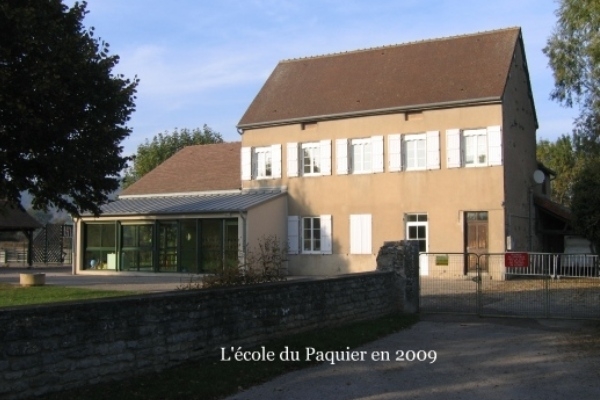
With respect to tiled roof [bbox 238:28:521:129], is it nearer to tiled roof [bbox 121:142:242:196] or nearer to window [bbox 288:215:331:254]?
tiled roof [bbox 121:142:242:196]

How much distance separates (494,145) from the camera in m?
26.3

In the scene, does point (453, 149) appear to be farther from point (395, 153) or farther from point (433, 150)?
point (395, 153)

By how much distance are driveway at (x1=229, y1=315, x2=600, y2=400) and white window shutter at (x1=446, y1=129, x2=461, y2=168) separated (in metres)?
13.8

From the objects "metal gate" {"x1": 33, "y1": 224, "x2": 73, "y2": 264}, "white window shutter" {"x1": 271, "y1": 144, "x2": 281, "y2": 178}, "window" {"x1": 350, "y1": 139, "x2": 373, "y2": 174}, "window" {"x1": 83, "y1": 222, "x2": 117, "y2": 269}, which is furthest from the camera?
"metal gate" {"x1": 33, "y1": 224, "x2": 73, "y2": 264}

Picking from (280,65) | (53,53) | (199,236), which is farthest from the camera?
(280,65)

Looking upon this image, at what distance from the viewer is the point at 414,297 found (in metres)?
15.8

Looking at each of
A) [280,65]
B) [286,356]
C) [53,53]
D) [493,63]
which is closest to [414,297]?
[286,356]

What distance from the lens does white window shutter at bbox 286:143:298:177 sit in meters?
30.7

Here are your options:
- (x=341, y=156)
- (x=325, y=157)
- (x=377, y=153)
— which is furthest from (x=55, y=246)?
(x=377, y=153)

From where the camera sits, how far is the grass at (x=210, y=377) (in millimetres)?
7887

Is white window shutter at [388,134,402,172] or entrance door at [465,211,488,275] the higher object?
white window shutter at [388,134,402,172]

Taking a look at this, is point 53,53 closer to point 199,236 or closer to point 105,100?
point 105,100

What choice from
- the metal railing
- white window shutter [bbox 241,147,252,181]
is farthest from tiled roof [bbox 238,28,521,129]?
the metal railing

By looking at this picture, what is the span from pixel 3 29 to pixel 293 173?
16037 mm
